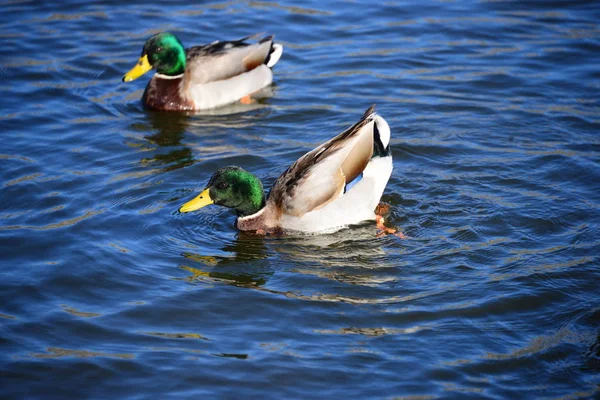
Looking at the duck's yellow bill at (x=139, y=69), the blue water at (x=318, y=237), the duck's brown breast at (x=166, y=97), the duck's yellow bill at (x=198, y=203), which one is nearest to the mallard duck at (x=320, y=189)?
the duck's yellow bill at (x=198, y=203)

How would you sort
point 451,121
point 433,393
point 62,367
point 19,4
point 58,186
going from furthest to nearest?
point 19,4
point 451,121
point 58,186
point 62,367
point 433,393

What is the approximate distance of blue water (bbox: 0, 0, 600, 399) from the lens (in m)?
5.89

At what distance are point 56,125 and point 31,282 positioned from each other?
12.5 feet

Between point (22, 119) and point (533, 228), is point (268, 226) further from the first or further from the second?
point (22, 119)

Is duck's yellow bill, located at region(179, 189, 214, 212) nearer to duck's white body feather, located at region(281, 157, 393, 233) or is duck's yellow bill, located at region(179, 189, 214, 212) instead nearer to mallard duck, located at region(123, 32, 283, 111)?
duck's white body feather, located at region(281, 157, 393, 233)

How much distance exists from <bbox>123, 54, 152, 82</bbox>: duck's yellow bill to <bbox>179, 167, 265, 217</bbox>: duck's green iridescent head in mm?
3800

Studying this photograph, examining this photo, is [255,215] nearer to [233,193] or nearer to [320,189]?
[233,193]

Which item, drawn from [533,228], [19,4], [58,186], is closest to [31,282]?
[58,186]

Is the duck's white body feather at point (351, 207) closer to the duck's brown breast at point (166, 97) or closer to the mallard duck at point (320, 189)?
the mallard duck at point (320, 189)

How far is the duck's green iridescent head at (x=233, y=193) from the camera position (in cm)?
779

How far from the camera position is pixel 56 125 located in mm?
10336

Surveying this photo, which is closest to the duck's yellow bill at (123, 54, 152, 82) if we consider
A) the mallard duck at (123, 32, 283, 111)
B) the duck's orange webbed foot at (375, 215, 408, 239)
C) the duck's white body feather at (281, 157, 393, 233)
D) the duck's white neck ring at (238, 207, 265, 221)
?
the mallard duck at (123, 32, 283, 111)

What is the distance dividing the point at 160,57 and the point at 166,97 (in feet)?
1.89

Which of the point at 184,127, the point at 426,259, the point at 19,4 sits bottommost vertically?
the point at 426,259
